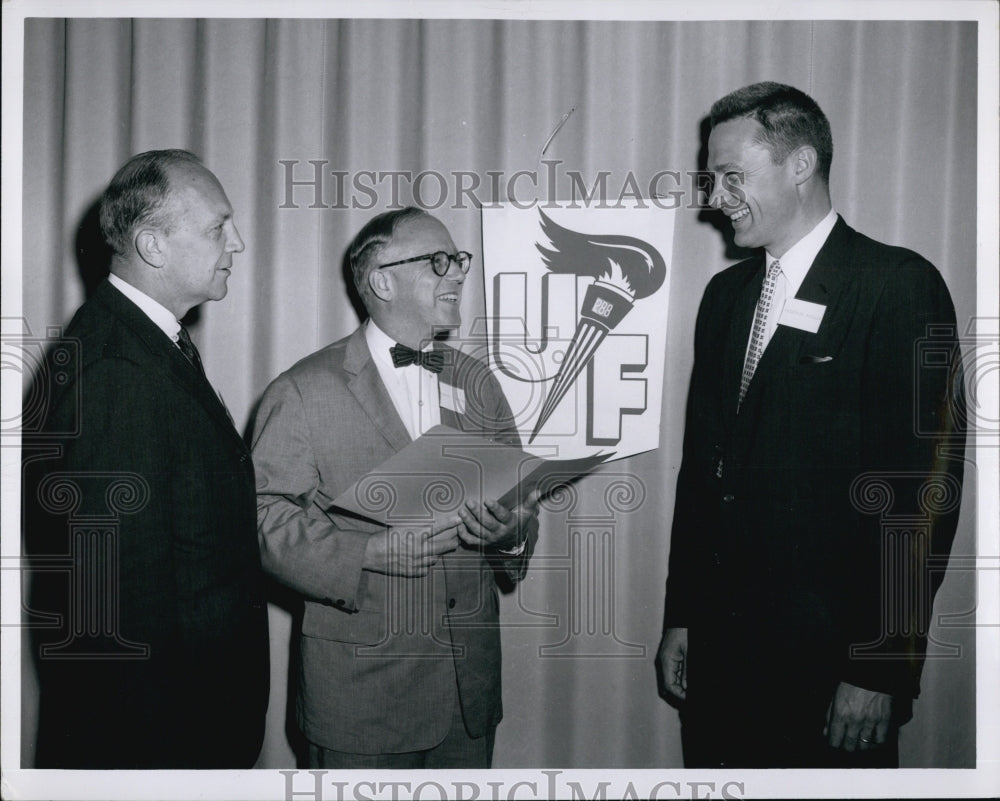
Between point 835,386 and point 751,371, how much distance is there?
7.3 inches

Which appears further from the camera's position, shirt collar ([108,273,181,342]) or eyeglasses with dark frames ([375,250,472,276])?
eyeglasses with dark frames ([375,250,472,276])

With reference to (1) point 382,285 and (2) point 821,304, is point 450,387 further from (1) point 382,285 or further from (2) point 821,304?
(2) point 821,304

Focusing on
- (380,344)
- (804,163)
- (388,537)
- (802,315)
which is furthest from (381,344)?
(804,163)

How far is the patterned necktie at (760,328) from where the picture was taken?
1.98m

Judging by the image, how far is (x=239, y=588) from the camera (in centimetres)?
190

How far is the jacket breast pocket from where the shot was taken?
197 cm

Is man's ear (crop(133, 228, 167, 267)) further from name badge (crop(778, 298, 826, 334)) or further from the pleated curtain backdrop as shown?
name badge (crop(778, 298, 826, 334))

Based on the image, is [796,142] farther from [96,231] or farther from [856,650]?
[96,231]

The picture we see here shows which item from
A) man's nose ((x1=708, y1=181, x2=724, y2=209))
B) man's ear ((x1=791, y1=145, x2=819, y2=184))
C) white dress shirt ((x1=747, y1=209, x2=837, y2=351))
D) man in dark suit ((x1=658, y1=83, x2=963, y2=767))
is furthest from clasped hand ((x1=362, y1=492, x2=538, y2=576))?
man's ear ((x1=791, y1=145, x2=819, y2=184))

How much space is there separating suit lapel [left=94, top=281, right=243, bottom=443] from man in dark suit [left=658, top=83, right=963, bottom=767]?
116cm

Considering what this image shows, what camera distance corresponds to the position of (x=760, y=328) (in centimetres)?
198

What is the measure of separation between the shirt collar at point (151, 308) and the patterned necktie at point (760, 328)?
50.4 inches

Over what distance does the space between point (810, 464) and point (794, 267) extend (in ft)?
1.48

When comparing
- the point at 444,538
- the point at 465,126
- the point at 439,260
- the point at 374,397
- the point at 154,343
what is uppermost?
the point at 465,126
